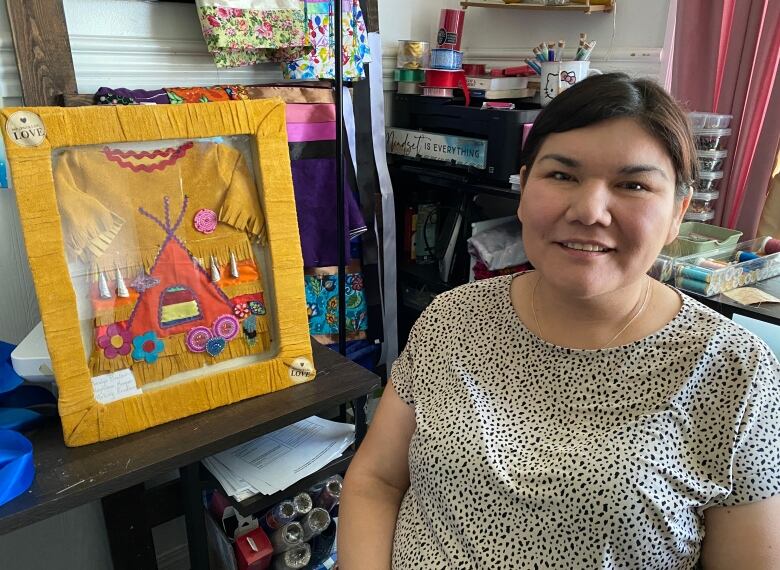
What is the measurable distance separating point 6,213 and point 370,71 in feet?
3.66

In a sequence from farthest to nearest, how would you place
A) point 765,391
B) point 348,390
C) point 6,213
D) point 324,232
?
1. point 324,232
2. point 6,213
3. point 348,390
4. point 765,391

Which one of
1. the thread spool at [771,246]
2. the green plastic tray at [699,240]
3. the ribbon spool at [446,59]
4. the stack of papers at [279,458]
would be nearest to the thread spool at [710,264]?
the green plastic tray at [699,240]

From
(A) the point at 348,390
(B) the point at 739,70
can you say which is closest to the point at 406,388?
(A) the point at 348,390

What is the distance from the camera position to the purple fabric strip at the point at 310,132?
172 cm

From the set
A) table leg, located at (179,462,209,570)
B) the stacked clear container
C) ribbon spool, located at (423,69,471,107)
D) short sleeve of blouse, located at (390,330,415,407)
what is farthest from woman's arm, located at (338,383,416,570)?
ribbon spool, located at (423,69,471,107)

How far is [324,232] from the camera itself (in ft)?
6.00

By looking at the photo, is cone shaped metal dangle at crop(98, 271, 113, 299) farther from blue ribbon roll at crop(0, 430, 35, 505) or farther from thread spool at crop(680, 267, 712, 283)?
thread spool at crop(680, 267, 712, 283)

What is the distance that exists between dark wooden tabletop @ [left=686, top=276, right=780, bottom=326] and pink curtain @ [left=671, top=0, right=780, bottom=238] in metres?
0.32

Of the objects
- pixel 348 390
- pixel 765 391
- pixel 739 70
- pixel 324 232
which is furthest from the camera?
pixel 324 232

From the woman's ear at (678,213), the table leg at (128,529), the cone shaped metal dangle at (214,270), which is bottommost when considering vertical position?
the table leg at (128,529)

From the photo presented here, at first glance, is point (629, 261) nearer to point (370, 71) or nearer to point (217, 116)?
point (217, 116)

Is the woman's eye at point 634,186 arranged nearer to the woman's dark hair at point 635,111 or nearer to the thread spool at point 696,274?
the woman's dark hair at point 635,111

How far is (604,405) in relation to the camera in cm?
87

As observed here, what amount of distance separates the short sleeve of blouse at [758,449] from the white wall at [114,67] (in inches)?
56.3
